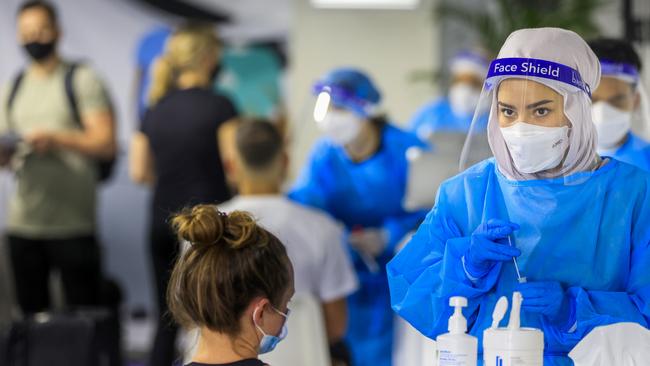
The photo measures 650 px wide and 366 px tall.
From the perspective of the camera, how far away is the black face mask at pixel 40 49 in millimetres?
5488

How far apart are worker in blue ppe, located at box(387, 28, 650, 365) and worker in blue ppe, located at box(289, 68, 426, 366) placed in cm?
225

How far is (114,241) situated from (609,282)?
603cm

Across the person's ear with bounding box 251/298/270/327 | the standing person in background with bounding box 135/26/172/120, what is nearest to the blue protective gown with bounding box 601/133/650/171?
the person's ear with bounding box 251/298/270/327

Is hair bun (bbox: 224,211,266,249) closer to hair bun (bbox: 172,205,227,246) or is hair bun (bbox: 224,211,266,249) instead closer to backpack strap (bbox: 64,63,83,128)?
hair bun (bbox: 172,205,227,246)

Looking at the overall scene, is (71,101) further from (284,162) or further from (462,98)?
(462,98)

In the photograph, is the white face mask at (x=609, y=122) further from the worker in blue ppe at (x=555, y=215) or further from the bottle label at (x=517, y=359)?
the bottle label at (x=517, y=359)

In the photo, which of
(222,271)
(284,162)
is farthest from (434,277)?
(284,162)

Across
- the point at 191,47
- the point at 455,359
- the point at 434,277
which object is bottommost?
the point at 455,359

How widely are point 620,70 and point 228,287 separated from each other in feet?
4.82

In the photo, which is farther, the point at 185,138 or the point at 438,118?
the point at 438,118

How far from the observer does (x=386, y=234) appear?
4688mm

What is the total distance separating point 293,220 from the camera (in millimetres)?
4059

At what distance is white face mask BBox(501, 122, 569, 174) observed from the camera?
7.91ft

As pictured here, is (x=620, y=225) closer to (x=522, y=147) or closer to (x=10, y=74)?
(x=522, y=147)
